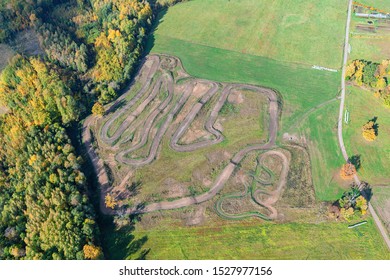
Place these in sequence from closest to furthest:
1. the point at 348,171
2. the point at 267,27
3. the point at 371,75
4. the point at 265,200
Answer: the point at 265,200 → the point at 348,171 → the point at 371,75 → the point at 267,27

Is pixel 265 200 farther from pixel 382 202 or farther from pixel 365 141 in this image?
pixel 365 141

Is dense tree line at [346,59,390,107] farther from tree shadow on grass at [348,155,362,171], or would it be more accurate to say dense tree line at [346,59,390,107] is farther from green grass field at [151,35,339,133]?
tree shadow on grass at [348,155,362,171]

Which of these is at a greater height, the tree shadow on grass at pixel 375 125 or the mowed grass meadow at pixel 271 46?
the mowed grass meadow at pixel 271 46

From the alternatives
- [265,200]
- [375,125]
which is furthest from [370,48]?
[265,200]

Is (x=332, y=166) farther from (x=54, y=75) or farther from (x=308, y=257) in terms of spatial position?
(x=54, y=75)

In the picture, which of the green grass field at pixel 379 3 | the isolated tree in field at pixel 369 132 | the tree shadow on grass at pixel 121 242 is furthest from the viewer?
the green grass field at pixel 379 3

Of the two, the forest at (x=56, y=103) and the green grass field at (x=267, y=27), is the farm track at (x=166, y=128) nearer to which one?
the forest at (x=56, y=103)

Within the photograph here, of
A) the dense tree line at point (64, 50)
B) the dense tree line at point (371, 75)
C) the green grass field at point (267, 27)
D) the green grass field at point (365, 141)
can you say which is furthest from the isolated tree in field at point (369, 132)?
the dense tree line at point (64, 50)
